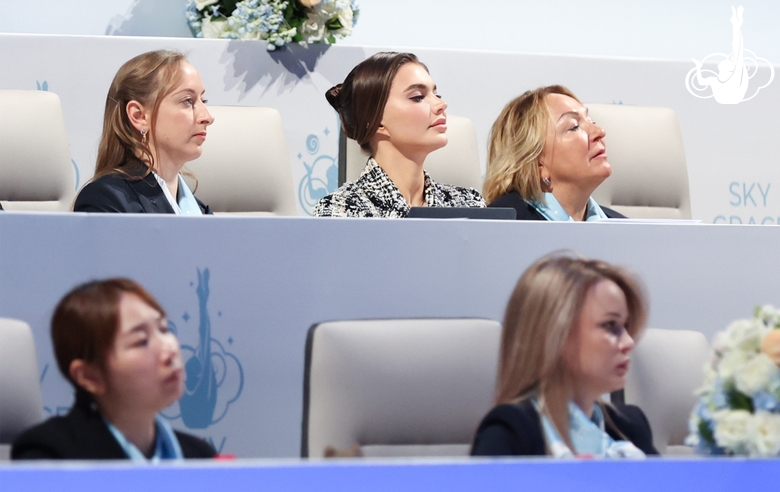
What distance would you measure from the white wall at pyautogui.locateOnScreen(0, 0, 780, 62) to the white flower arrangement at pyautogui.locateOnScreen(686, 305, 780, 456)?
2.18 meters

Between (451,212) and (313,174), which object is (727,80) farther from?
(451,212)

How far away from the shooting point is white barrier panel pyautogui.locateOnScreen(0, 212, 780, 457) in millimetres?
1058

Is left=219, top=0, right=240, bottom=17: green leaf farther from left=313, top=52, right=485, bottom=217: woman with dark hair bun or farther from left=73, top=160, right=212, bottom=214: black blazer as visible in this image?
left=73, top=160, right=212, bottom=214: black blazer

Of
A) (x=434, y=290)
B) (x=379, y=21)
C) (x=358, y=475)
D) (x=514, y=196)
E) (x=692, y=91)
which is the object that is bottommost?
(x=358, y=475)

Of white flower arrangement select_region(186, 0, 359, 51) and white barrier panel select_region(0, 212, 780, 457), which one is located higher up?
white flower arrangement select_region(186, 0, 359, 51)

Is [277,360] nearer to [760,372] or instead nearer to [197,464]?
[197,464]

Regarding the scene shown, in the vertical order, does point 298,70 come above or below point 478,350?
above

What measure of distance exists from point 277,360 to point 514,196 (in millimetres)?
1148

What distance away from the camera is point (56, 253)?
1057 mm

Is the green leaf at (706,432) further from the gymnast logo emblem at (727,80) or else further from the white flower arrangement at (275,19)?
the gymnast logo emblem at (727,80)

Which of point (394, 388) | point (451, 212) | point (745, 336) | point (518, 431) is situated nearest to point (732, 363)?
point (745, 336)

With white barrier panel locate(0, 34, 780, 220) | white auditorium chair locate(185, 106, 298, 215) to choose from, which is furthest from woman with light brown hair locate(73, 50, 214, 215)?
white barrier panel locate(0, 34, 780, 220)

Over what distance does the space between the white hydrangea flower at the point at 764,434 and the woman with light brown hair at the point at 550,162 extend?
118 cm

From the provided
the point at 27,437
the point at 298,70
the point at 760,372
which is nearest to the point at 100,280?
the point at 27,437
